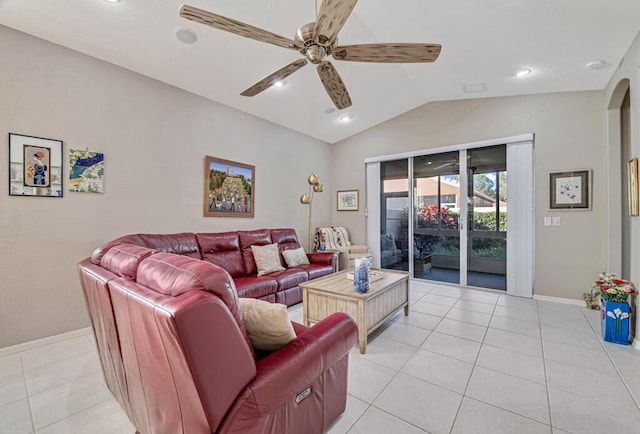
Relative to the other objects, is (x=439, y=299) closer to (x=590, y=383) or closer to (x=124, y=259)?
(x=590, y=383)

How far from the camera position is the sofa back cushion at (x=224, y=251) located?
3541mm

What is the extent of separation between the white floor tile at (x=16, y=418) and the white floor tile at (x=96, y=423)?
123mm

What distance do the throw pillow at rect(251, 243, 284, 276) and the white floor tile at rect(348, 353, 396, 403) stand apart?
174cm

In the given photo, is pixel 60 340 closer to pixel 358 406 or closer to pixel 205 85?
pixel 358 406

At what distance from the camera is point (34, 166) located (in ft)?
8.50

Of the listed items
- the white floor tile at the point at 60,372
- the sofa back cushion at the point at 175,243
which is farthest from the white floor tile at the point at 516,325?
the white floor tile at the point at 60,372

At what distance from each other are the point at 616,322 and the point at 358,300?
95.3 inches

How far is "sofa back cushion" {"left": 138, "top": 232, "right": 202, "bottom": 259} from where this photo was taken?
3.04m

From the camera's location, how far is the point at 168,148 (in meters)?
3.51

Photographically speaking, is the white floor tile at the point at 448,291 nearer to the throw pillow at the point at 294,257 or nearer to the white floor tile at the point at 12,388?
the throw pillow at the point at 294,257

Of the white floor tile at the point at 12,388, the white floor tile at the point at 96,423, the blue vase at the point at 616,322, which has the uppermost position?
the blue vase at the point at 616,322

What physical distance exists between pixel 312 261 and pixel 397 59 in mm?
3102

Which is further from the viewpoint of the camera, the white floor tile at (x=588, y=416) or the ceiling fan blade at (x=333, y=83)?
the ceiling fan blade at (x=333, y=83)

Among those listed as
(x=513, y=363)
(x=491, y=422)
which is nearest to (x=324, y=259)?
(x=513, y=363)
